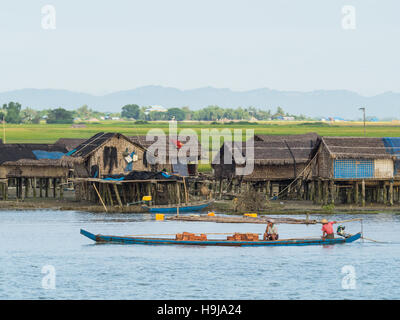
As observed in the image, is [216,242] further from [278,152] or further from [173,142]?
[173,142]

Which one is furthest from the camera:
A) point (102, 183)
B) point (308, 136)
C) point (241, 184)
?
point (308, 136)

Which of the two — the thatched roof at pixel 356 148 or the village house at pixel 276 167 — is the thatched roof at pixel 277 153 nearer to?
the village house at pixel 276 167

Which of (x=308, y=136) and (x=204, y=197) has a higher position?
(x=308, y=136)

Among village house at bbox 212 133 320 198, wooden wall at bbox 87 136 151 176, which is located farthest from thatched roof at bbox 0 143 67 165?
village house at bbox 212 133 320 198

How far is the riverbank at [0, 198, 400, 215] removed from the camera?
193 ft

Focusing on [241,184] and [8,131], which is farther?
[8,131]

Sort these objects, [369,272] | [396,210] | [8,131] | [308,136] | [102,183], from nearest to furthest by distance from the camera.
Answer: [369,272]
[396,210]
[102,183]
[308,136]
[8,131]

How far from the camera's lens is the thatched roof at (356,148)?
61312 millimetres

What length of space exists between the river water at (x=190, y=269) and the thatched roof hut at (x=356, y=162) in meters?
11.0

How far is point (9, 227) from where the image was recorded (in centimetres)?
5344

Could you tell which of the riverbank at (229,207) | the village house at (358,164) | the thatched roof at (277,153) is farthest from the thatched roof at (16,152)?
the village house at (358,164)
